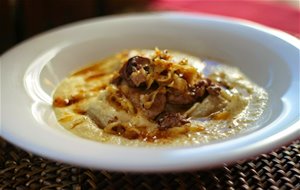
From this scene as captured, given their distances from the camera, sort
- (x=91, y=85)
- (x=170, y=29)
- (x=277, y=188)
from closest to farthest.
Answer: (x=277, y=188)
(x=91, y=85)
(x=170, y=29)

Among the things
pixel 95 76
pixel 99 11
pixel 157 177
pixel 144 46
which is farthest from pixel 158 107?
pixel 99 11

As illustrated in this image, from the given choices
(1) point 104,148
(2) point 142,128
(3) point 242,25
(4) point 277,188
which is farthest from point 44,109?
(3) point 242,25

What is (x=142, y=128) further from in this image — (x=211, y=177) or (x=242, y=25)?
(x=242, y=25)

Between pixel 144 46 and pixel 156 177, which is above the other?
pixel 144 46

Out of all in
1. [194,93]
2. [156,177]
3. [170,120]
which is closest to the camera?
[156,177]

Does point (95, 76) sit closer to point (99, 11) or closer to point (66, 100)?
point (66, 100)

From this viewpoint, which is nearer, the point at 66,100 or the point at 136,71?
the point at 136,71

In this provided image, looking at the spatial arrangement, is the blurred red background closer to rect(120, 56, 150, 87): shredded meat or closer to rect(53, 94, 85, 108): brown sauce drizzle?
rect(53, 94, 85, 108): brown sauce drizzle
